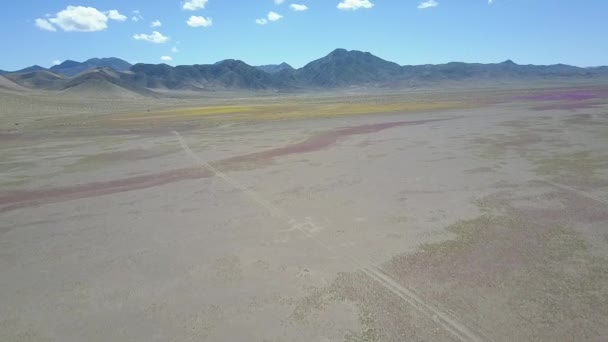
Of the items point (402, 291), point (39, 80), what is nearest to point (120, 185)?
point (402, 291)

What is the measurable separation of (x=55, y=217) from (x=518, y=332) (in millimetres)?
12946

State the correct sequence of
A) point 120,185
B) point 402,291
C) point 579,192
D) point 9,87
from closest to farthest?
point 402,291
point 579,192
point 120,185
point 9,87

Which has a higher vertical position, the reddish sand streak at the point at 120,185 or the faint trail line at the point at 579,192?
the faint trail line at the point at 579,192

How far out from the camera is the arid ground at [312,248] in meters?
7.08

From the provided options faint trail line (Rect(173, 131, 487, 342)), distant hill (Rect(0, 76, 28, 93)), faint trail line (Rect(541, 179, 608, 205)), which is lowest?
distant hill (Rect(0, 76, 28, 93))

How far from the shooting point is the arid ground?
23.2ft

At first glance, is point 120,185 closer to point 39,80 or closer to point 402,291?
point 402,291

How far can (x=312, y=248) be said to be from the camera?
10156 mm

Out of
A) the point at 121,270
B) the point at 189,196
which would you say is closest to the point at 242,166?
the point at 189,196

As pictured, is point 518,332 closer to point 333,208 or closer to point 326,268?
point 326,268

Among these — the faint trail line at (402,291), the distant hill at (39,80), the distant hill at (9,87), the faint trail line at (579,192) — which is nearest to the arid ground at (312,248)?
the faint trail line at (402,291)

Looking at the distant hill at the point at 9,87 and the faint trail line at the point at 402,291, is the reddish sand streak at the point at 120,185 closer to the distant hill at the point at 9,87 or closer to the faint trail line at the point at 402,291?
the faint trail line at the point at 402,291

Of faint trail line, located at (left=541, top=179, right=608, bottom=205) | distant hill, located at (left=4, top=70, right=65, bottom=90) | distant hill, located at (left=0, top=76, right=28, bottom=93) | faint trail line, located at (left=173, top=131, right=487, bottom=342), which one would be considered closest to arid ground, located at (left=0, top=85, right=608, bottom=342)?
faint trail line, located at (left=173, top=131, right=487, bottom=342)

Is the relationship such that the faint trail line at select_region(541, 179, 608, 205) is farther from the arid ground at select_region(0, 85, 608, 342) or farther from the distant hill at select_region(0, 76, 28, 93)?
the distant hill at select_region(0, 76, 28, 93)
